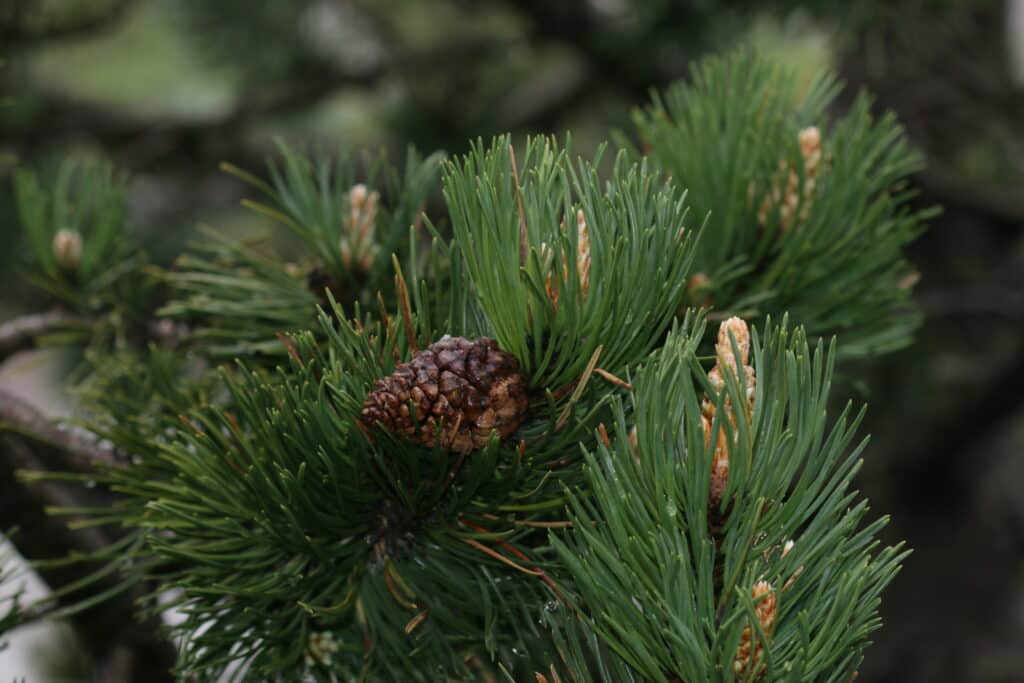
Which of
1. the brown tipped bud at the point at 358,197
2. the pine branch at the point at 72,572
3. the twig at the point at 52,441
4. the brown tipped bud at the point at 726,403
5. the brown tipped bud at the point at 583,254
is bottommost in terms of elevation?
the pine branch at the point at 72,572

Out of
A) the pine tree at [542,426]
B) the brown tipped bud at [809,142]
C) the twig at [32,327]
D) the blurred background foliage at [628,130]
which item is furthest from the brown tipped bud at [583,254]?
the blurred background foliage at [628,130]

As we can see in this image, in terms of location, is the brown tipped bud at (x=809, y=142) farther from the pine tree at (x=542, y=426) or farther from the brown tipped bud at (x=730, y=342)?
the brown tipped bud at (x=730, y=342)

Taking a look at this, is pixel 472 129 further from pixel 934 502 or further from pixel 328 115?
pixel 934 502

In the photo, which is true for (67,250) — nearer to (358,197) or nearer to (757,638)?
(358,197)

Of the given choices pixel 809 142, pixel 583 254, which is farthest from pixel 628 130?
pixel 583 254

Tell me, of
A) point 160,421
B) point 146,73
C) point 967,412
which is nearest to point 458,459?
point 160,421
